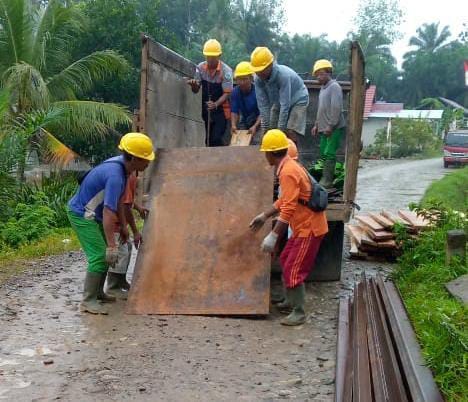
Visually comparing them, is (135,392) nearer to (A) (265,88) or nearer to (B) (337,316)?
(B) (337,316)

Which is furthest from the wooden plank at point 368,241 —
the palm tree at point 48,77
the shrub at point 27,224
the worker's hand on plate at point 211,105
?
the palm tree at point 48,77

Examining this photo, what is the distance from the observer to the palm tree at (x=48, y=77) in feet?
42.0

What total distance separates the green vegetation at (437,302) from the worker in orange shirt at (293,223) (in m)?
0.95

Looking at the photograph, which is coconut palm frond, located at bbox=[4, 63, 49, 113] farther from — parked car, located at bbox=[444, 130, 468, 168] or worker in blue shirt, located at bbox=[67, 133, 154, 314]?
parked car, located at bbox=[444, 130, 468, 168]

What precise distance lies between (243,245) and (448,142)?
26.9 metres

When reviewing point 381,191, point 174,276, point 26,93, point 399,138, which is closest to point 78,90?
point 26,93

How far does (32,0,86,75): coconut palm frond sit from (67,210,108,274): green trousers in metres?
9.48

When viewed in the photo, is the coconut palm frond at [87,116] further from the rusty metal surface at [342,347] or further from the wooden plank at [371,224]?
the rusty metal surface at [342,347]

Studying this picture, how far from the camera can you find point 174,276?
19.9ft

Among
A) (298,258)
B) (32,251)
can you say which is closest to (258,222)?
(298,258)

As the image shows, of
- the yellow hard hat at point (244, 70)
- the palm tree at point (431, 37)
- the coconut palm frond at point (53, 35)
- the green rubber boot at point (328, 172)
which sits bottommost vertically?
the green rubber boot at point (328, 172)

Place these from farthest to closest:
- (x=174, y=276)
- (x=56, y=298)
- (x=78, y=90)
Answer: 1. (x=78, y=90)
2. (x=56, y=298)
3. (x=174, y=276)

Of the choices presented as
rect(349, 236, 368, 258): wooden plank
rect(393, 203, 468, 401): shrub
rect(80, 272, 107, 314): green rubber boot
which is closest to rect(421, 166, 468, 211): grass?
rect(349, 236, 368, 258): wooden plank

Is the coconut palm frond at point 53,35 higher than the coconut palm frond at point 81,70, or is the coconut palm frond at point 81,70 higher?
the coconut palm frond at point 53,35
